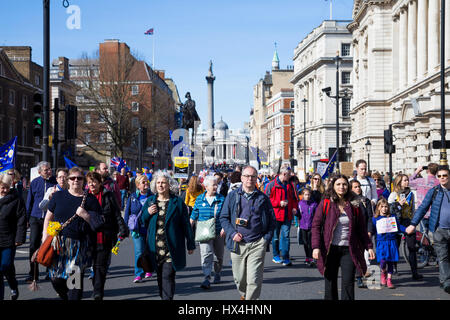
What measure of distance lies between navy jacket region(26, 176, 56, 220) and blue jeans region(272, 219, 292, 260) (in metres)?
4.42

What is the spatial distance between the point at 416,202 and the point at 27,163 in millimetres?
48919

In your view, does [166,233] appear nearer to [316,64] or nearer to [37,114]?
[37,114]

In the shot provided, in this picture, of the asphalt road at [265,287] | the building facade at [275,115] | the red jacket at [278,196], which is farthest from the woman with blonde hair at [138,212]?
the building facade at [275,115]

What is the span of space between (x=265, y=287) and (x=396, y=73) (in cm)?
4754

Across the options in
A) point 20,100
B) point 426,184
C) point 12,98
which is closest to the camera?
point 426,184

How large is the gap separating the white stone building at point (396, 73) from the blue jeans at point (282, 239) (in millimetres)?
25423

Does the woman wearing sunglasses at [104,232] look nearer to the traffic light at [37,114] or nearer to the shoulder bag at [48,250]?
the shoulder bag at [48,250]

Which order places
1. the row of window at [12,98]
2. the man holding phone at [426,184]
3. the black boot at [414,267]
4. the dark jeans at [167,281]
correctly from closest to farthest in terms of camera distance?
1. the dark jeans at [167,281]
2. the black boot at [414,267]
3. the man holding phone at [426,184]
4. the row of window at [12,98]

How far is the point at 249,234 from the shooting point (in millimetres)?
7773

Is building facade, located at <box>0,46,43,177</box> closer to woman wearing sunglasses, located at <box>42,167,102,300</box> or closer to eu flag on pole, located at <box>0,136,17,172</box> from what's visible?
eu flag on pole, located at <box>0,136,17,172</box>

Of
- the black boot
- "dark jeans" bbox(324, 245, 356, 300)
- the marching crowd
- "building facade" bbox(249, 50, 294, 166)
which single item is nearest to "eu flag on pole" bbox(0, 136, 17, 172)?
the marching crowd

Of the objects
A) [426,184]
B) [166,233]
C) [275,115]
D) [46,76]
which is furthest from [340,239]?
[275,115]

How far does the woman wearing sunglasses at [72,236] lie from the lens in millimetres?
7375
